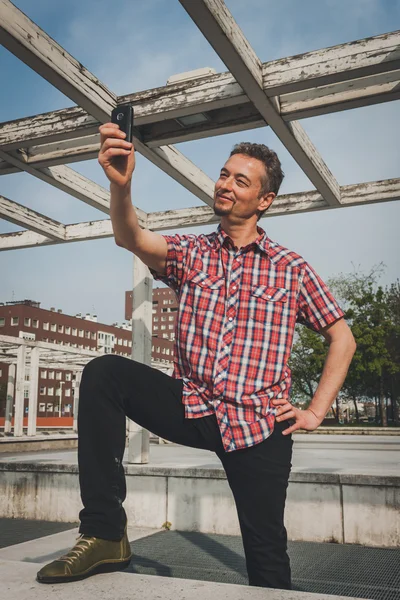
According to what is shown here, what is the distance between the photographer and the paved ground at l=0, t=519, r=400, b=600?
1.83 metres

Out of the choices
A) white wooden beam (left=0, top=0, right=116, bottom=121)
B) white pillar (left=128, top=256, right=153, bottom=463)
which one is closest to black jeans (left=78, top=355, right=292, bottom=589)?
white wooden beam (left=0, top=0, right=116, bottom=121)

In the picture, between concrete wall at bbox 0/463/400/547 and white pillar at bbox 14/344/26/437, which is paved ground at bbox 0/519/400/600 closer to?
concrete wall at bbox 0/463/400/547

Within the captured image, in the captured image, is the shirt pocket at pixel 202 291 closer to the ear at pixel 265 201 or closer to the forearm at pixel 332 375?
the ear at pixel 265 201

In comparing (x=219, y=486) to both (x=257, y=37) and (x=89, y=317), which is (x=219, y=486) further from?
(x=89, y=317)

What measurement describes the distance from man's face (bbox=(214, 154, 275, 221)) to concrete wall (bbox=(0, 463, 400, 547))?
3.44 metres

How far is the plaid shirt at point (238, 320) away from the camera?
2.15 metres

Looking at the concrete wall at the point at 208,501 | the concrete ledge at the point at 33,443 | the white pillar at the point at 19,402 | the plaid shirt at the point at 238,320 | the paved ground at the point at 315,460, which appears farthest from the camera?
the white pillar at the point at 19,402

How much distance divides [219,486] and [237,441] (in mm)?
3583

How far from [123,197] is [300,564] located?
3.45 metres

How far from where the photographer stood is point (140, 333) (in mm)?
6586

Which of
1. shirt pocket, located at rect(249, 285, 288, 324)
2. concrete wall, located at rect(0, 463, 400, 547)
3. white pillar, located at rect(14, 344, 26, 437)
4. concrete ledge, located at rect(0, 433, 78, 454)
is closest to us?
shirt pocket, located at rect(249, 285, 288, 324)

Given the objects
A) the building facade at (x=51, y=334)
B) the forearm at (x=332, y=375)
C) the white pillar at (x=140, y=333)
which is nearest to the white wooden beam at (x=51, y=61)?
the white pillar at (x=140, y=333)

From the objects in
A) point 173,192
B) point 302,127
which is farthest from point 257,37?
point 173,192

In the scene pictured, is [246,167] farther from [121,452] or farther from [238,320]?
[121,452]
